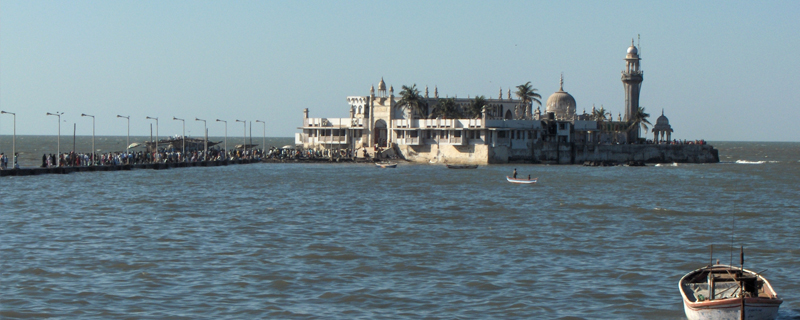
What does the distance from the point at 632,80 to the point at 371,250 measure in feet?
A: 355

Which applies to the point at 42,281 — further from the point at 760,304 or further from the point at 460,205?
the point at 460,205

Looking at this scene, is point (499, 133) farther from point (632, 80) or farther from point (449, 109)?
point (632, 80)

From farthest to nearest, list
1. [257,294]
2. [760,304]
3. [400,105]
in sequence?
[400,105]
[257,294]
[760,304]

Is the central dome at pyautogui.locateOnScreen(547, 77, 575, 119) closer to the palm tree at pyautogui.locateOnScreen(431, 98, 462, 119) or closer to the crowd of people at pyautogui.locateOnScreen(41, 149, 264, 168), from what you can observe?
the palm tree at pyautogui.locateOnScreen(431, 98, 462, 119)

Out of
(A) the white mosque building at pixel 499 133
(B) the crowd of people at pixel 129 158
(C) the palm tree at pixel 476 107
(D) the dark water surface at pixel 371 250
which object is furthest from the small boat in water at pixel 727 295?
(C) the palm tree at pixel 476 107

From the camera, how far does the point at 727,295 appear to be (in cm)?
2330

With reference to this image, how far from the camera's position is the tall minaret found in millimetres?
135250

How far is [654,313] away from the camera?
2425 centimetres

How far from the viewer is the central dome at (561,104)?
128750mm

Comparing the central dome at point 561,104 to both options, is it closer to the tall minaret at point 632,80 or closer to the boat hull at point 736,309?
the tall minaret at point 632,80

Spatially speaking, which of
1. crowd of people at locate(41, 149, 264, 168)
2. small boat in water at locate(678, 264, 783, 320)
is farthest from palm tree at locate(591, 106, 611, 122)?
small boat in water at locate(678, 264, 783, 320)

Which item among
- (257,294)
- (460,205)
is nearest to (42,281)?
(257,294)

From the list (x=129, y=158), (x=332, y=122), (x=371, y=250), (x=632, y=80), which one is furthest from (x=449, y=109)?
(x=371, y=250)

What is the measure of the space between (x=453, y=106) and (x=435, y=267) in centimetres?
9273
